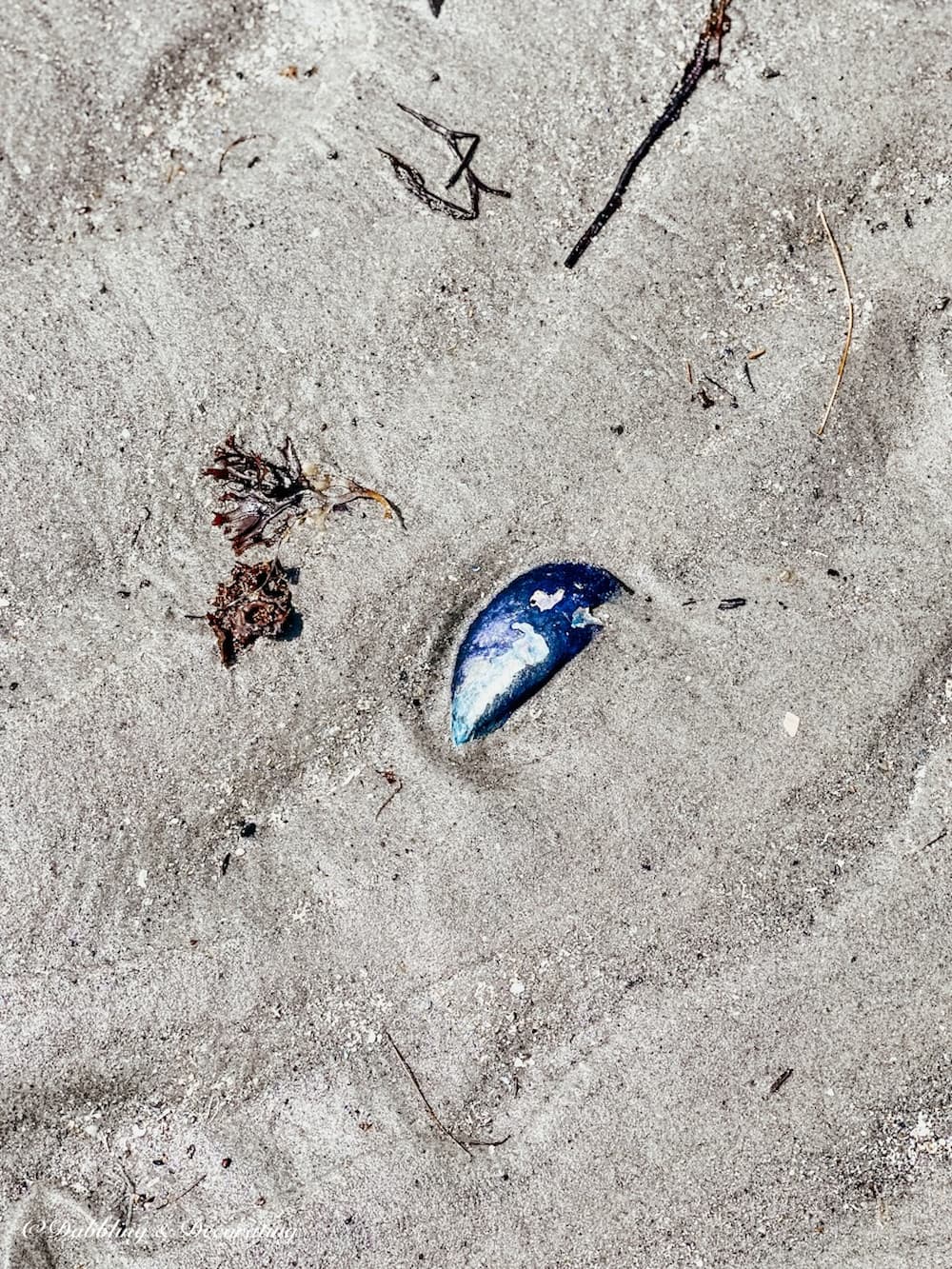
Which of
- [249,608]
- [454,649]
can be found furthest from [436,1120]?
[249,608]

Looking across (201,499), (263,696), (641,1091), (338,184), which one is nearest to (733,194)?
(338,184)

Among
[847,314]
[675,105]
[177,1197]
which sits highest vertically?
[675,105]

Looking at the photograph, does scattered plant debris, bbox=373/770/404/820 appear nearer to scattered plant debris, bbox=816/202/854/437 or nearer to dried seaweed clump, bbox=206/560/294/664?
dried seaweed clump, bbox=206/560/294/664

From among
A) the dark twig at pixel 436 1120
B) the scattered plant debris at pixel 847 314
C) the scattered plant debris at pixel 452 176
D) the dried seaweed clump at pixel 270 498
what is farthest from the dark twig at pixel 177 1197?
the scattered plant debris at pixel 452 176

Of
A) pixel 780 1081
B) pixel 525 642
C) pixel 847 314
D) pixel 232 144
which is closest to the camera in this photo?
pixel 780 1081

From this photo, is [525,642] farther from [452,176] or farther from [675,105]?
[675,105]

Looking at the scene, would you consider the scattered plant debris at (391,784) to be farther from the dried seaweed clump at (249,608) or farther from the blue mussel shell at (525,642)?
the dried seaweed clump at (249,608)

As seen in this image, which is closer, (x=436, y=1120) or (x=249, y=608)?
(x=436, y=1120)

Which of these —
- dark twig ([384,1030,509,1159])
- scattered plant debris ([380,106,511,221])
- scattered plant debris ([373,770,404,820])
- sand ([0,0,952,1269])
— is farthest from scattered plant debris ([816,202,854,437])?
dark twig ([384,1030,509,1159])
